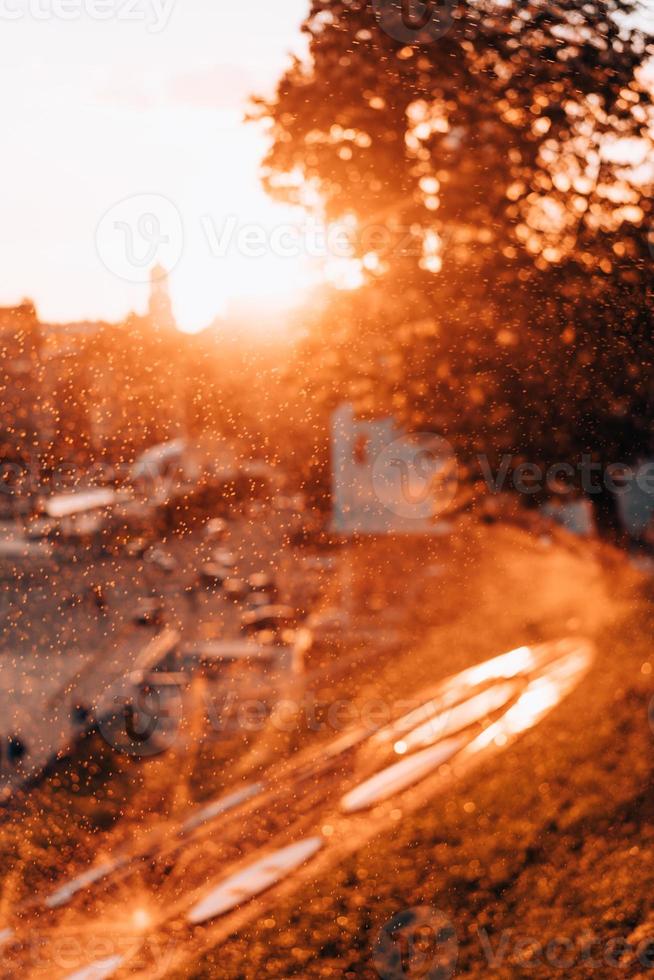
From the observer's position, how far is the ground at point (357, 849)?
2729mm

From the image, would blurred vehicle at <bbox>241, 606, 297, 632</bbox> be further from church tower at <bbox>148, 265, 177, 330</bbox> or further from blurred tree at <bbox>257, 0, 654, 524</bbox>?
church tower at <bbox>148, 265, 177, 330</bbox>

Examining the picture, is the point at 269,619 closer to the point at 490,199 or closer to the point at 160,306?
the point at 490,199

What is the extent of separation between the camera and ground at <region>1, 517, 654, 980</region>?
8.95 ft

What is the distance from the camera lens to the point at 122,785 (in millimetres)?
5332

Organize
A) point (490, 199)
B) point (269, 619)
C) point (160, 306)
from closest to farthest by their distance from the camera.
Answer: point (160, 306)
point (490, 199)
point (269, 619)

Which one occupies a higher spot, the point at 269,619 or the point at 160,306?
the point at 160,306

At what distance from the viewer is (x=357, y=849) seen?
3.77m

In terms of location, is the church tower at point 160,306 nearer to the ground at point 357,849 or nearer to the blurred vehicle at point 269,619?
the ground at point 357,849

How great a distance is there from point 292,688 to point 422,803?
340cm

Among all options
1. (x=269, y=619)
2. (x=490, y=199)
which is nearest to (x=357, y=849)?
(x=490, y=199)

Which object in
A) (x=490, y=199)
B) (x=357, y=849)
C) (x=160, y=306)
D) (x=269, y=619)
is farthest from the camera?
(x=269, y=619)

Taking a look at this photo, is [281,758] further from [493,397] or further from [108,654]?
[108,654]

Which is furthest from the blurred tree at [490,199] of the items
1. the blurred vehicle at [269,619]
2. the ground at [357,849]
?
the blurred vehicle at [269,619]

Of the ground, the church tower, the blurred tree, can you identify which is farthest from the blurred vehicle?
the church tower
